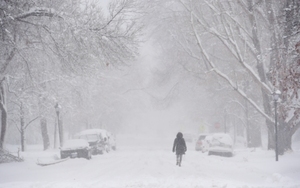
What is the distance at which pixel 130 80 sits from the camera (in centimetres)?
5244

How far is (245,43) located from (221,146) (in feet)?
26.8

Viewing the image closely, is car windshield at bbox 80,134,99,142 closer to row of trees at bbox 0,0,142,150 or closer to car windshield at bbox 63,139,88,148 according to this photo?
car windshield at bbox 63,139,88,148

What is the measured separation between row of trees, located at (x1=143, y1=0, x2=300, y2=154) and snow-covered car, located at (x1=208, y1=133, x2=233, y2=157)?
2.68 m

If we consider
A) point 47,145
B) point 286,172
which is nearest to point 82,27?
point 286,172

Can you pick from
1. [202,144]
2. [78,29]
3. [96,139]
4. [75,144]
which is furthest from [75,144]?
[202,144]

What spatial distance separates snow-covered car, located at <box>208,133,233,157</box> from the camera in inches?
907

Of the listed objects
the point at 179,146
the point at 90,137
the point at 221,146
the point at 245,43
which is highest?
the point at 245,43

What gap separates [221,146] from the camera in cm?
2352

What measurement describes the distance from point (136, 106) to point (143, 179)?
44361 mm

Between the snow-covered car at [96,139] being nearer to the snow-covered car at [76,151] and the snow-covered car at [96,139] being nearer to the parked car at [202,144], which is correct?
the snow-covered car at [76,151]

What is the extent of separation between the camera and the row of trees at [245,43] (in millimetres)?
11648

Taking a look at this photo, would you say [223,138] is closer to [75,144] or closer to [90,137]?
[75,144]

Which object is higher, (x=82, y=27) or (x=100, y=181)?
(x=82, y=27)

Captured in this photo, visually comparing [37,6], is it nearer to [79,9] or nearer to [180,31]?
[79,9]
